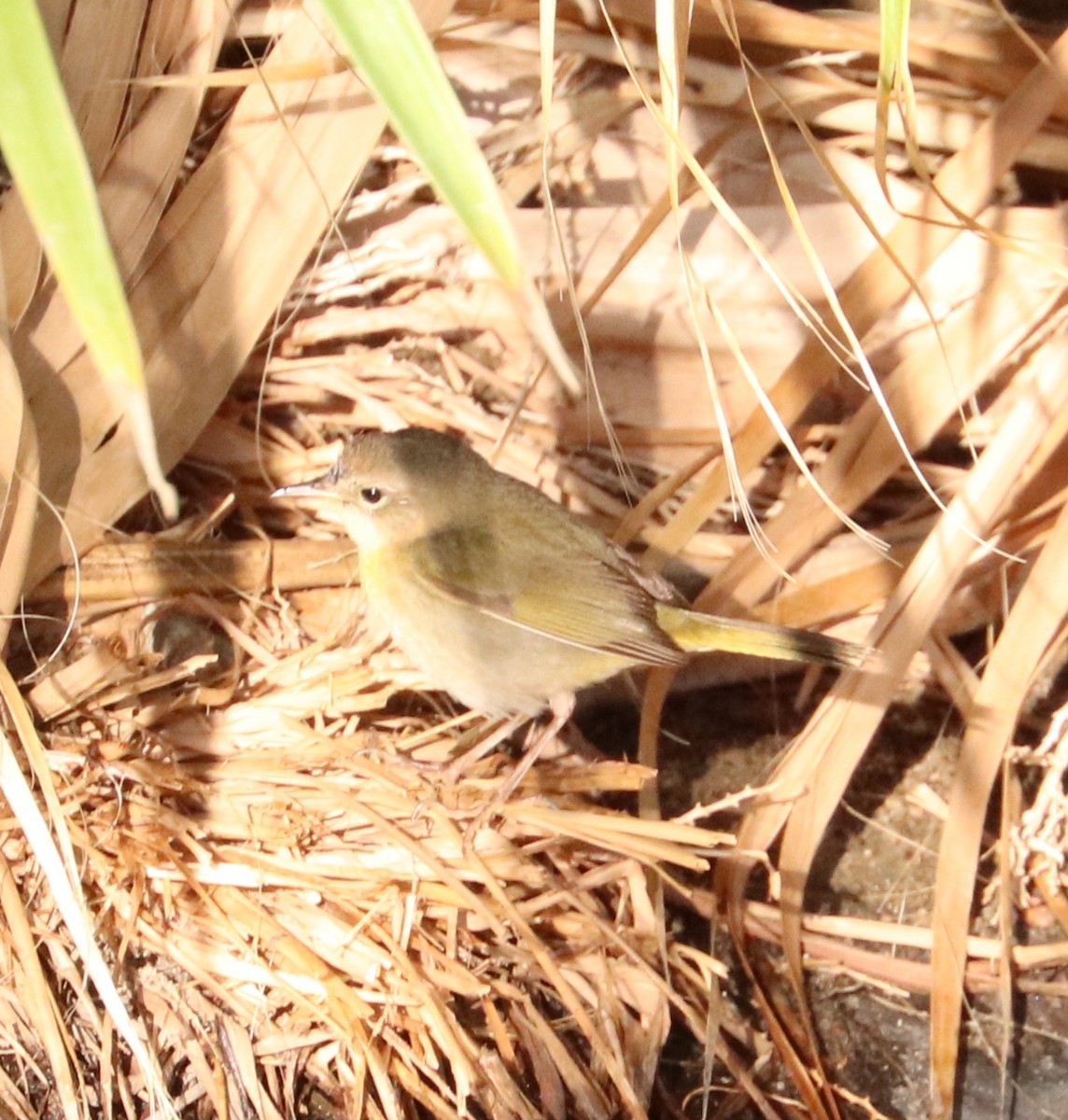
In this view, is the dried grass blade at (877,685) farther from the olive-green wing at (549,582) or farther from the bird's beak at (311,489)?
the bird's beak at (311,489)

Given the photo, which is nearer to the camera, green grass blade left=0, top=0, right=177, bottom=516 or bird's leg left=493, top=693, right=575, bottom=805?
green grass blade left=0, top=0, right=177, bottom=516

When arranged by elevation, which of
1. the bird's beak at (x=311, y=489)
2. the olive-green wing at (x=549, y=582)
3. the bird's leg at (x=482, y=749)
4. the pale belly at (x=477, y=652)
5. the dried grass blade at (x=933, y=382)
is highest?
the dried grass blade at (x=933, y=382)

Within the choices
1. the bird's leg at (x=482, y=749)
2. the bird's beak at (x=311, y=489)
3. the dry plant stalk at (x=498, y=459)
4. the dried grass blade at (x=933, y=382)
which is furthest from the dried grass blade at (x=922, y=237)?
the bird's beak at (x=311, y=489)

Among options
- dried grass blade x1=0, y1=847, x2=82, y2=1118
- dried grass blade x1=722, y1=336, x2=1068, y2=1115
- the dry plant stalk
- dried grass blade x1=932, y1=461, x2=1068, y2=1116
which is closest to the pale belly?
the dry plant stalk

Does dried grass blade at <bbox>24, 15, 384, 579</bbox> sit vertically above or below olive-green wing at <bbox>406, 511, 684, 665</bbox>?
above

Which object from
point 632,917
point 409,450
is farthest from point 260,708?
point 632,917

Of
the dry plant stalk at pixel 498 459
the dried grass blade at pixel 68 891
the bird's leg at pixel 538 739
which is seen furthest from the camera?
the bird's leg at pixel 538 739

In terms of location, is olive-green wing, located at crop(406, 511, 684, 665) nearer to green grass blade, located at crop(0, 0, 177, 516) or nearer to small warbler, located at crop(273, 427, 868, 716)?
small warbler, located at crop(273, 427, 868, 716)

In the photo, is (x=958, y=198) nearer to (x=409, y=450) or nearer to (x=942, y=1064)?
(x=409, y=450)

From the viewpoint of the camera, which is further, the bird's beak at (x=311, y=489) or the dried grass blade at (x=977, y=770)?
the bird's beak at (x=311, y=489)
